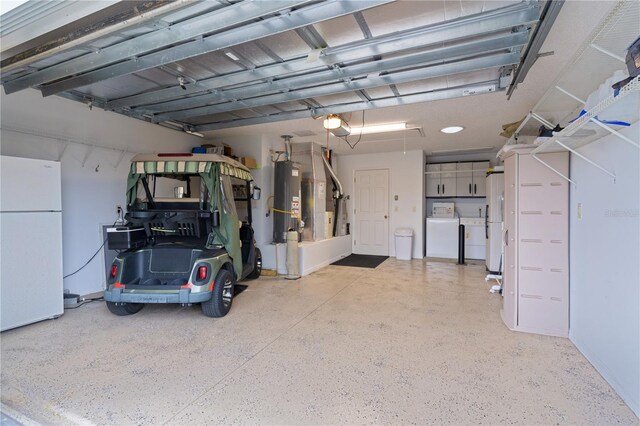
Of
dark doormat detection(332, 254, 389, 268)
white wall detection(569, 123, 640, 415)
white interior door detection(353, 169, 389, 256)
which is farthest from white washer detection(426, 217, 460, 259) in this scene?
white wall detection(569, 123, 640, 415)

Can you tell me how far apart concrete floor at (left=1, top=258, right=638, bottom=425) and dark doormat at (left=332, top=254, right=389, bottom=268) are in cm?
272

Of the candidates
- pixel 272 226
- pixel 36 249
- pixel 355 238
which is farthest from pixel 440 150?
pixel 36 249

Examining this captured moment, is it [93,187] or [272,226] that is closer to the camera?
[93,187]

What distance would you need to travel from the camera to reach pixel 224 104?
12.6ft

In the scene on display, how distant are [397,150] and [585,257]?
16.8ft

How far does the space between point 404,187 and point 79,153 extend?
6.23 metres

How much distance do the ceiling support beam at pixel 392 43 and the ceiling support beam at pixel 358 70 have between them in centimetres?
13

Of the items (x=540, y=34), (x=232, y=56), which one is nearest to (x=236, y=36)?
(x=232, y=56)

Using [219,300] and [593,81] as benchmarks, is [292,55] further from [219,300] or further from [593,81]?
[219,300]

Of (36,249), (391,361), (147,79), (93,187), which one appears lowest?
(391,361)

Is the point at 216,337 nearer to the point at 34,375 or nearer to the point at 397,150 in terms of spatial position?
the point at 34,375

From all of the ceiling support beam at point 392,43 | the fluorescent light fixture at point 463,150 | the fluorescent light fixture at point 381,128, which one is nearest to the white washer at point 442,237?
the fluorescent light fixture at point 463,150

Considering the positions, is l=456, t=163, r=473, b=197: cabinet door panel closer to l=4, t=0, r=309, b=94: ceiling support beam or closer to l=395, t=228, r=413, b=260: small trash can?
l=395, t=228, r=413, b=260: small trash can

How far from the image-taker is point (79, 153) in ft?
13.2
